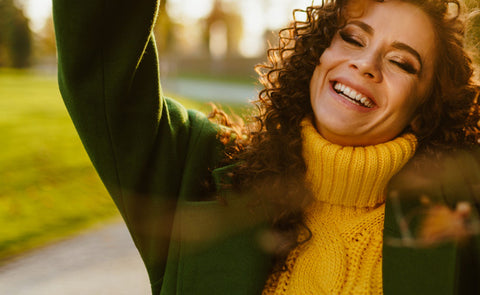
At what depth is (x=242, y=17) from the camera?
40.6m

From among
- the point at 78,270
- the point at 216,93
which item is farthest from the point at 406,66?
the point at 216,93

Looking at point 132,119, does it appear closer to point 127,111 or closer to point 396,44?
point 127,111

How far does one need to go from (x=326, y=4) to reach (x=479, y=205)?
1018 mm

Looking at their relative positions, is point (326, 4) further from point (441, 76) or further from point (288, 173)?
point (288, 173)

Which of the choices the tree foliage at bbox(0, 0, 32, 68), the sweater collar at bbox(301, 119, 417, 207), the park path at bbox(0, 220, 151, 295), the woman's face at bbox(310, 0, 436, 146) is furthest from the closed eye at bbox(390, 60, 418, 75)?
the tree foliage at bbox(0, 0, 32, 68)

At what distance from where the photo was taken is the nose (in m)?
1.82

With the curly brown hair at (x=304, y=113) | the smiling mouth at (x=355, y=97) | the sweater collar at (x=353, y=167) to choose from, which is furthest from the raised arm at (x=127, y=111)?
the smiling mouth at (x=355, y=97)

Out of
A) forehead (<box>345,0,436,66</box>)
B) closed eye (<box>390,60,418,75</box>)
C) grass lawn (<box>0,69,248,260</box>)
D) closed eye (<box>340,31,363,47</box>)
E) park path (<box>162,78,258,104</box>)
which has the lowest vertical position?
park path (<box>162,78,258,104</box>)

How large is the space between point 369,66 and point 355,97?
13 cm

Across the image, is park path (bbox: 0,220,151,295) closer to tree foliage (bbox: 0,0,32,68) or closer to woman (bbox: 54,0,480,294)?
woman (bbox: 54,0,480,294)

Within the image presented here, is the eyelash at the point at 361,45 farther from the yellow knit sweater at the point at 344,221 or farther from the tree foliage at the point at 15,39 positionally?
the tree foliage at the point at 15,39

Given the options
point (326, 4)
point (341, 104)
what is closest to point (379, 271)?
point (341, 104)

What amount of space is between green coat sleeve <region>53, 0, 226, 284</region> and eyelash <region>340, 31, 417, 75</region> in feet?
2.16

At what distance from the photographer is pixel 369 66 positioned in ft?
5.95
